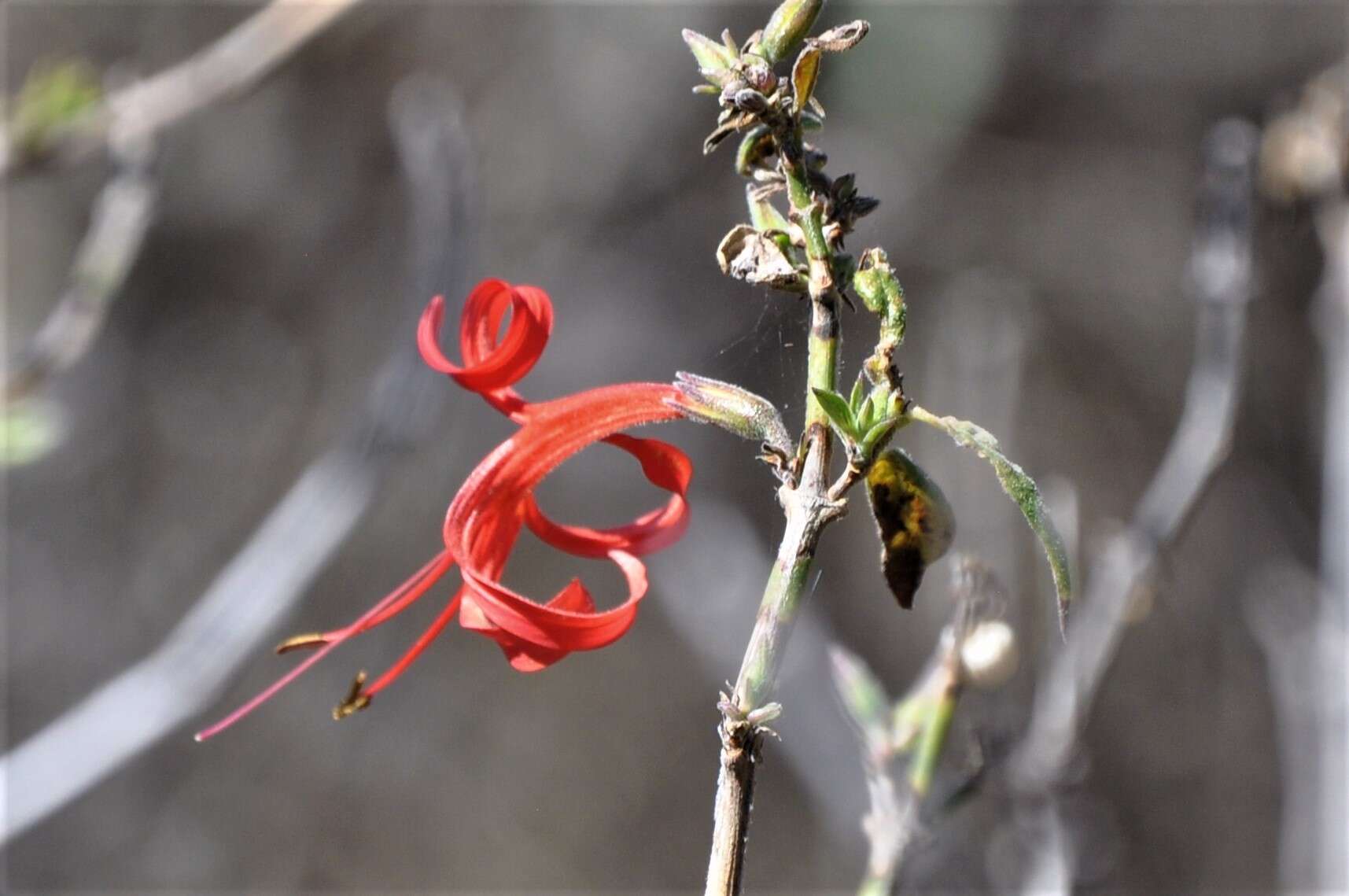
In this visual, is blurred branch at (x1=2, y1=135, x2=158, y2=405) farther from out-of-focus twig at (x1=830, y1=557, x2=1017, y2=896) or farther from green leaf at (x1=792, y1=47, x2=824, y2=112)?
green leaf at (x1=792, y1=47, x2=824, y2=112)

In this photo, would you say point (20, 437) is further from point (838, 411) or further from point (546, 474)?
point (838, 411)

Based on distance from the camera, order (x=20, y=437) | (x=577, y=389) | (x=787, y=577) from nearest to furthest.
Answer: (x=787, y=577)
(x=20, y=437)
(x=577, y=389)

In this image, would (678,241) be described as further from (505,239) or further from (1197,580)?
(1197,580)

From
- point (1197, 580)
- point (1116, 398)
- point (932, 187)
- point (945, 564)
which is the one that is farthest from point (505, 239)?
point (1197, 580)

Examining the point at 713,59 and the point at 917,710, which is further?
the point at 917,710

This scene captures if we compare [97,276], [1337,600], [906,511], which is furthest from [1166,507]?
[97,276]

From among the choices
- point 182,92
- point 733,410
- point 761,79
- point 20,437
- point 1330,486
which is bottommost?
point 733,410
